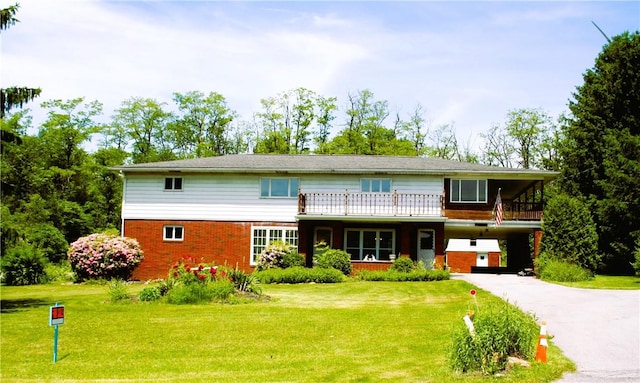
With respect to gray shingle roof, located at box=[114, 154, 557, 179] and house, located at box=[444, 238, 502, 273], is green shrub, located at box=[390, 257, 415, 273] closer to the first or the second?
gray shingle roof, located at box=[114, 154, 557, 179]

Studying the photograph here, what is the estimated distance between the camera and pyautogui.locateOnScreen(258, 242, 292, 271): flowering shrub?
27031 millimetres

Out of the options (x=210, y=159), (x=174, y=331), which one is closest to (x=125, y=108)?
(x=210, y=159)

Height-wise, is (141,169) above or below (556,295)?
above

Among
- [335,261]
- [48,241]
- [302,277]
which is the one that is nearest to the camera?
[302,277]

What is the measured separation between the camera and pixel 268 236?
94.6 feet

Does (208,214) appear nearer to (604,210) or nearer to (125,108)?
(604,210)

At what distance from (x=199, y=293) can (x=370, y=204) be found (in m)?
12.3

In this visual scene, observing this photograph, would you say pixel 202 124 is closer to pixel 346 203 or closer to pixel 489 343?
pixel 346 203

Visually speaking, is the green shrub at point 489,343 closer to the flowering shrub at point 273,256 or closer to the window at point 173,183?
the flowering shrub at point 273,256

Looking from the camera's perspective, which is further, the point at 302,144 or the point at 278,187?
the point at 302,144

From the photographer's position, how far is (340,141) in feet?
176

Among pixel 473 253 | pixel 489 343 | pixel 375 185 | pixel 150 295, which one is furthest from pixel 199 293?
pixel 473 253

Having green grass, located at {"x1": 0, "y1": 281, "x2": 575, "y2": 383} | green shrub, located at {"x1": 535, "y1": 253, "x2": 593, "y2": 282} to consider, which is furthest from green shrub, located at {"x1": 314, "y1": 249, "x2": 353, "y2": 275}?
green shrub, located at {"x1": 535, "y1": 253, "x2": 593, "y2": 282}

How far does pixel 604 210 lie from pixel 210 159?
20037 mm
